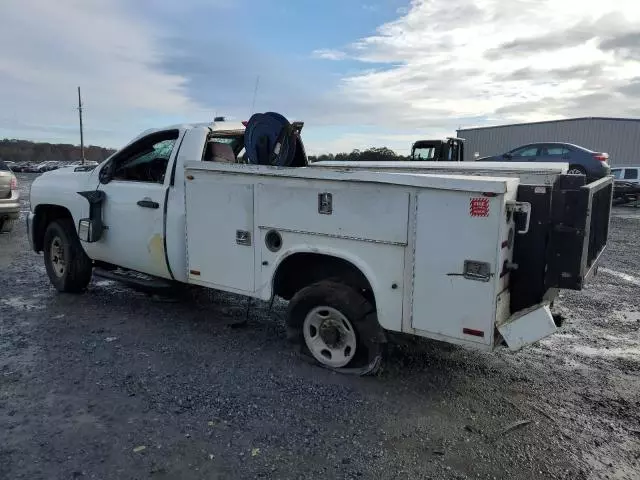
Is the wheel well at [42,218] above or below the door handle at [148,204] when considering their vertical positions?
below

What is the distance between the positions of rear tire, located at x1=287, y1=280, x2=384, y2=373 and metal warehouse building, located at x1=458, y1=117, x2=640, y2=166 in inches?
Answer: 1379

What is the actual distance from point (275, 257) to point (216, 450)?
169 cm

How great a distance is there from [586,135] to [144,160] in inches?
1494

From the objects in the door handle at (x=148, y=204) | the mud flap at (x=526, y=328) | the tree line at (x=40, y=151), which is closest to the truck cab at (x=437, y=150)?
the door handle at (x=148, y=204)

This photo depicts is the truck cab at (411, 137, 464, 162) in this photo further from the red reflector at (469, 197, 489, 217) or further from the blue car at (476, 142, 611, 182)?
the red reflector at (469, 197, 489, 217)

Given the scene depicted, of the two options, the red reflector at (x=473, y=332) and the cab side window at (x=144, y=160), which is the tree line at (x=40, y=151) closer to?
the cab side window at (x=144, y=160)

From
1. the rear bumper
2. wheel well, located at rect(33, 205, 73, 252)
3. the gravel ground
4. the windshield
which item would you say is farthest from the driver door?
the windshield

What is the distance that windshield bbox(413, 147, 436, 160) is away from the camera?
63.2ft

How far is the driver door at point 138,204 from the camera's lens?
17.7ft

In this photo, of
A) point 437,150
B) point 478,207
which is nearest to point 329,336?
point 478,207

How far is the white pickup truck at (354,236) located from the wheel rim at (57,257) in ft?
2.40

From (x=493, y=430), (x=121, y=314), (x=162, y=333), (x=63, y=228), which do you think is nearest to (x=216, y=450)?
(x=493, y=430)

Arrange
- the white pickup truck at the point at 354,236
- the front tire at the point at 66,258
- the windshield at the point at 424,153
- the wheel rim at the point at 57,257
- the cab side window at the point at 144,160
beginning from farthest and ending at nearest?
the windshield at the point at 424,153 < the wheel rim at the point at 57,257 < the front tire at the point at 66,258 < the cab side window at the point at 144,160 < the white pickup truck at the point at 354,236

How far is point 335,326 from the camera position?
435 centimetres
